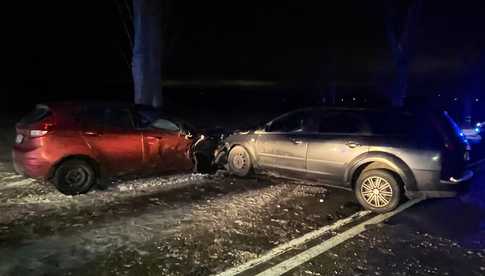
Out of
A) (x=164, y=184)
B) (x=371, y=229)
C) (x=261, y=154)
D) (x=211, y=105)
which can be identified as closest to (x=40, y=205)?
(x=164, y=184)

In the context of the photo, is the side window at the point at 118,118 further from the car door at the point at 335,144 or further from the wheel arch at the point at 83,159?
the car door at the point at 335,144

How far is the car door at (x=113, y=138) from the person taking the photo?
298 inches

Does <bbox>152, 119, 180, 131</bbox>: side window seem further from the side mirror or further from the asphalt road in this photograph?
the asphalt road

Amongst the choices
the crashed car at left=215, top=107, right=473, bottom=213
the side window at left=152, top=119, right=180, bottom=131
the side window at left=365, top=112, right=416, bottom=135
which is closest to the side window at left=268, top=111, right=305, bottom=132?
the crashed car at left=215, top=107, right=473, bottom=213

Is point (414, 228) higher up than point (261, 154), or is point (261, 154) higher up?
point (261, 154)

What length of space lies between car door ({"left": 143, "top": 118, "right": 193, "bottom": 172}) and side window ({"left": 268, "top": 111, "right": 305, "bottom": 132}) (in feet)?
5.45

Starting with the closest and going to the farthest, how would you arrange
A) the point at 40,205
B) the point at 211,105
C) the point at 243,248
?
the point at 243,248, the point at 40,205, the point at 211,105

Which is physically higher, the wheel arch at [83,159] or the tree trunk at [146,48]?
the tree trunk at [146,48]

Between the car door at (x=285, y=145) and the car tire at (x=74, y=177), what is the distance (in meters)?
3.10

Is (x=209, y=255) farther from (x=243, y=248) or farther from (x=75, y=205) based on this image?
(x=75, y=205)

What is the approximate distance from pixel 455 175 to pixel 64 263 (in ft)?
18.0

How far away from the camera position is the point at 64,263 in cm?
478

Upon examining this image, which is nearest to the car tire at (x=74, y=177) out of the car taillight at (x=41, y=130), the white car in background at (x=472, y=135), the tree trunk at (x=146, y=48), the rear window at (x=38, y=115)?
the car taillight at (x=41, y=130)

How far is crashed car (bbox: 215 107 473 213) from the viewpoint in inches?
267
